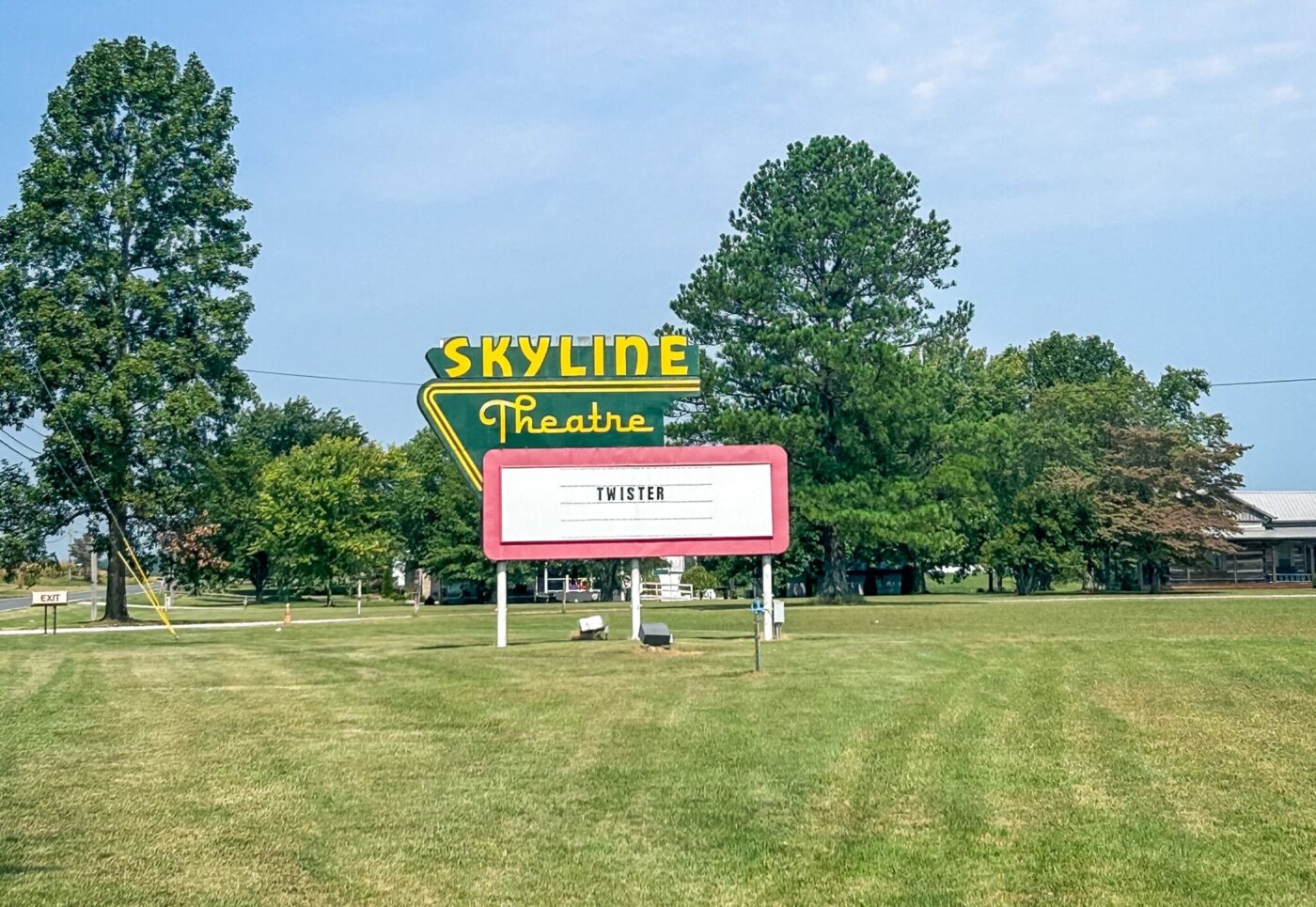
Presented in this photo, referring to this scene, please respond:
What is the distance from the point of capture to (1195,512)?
7269 cm

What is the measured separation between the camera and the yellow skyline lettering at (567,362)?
3344 cm

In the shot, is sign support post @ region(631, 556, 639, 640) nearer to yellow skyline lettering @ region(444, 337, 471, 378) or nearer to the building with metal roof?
yellow skyline lettering @ region(444, 337, 471, 378)

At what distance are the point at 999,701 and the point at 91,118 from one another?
45.0m

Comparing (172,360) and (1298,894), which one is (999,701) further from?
(172,360)

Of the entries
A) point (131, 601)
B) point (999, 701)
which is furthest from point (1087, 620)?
point (131, 601)

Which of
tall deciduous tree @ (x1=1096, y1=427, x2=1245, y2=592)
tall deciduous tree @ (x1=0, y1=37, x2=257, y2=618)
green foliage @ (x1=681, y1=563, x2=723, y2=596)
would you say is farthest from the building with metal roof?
tall deciduous tree @ (x1=0, y1=37, x2=257, y2=618)

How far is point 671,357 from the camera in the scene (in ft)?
110

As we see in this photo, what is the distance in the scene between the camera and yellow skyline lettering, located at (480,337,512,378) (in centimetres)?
3366

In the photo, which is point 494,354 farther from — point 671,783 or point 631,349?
point 671,783

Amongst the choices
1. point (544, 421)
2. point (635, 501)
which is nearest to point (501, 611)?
point (635, 501)

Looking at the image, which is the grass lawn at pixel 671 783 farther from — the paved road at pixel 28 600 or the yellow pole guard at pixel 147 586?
the paved road at pixel 28 600

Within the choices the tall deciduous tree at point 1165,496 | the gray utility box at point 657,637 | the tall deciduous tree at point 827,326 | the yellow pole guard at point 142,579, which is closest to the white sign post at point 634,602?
the gray utility box at point 657,637

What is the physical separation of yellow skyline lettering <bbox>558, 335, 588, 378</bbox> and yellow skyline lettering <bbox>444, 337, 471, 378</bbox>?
227cm

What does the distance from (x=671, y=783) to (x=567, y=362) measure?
2182cm
